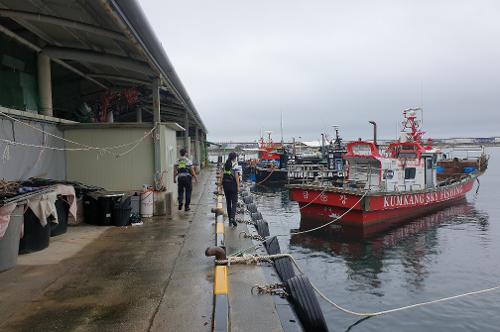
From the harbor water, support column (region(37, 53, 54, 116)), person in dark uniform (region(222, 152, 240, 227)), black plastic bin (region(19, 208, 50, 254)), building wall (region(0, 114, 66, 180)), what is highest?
support column (region(37, 53, 54, 116))

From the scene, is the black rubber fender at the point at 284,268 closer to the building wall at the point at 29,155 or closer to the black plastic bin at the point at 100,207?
the black plastic bin at the point at 100,207

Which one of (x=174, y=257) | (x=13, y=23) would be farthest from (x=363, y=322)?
(x=13, y=23)

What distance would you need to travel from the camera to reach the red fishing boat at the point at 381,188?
656 inches

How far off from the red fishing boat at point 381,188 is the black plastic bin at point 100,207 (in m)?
9.72

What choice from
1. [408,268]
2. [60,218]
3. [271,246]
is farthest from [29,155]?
[408,268]

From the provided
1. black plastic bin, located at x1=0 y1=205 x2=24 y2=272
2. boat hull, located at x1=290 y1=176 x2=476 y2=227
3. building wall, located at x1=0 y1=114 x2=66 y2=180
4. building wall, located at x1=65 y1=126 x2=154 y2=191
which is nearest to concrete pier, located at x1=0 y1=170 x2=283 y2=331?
black plastic bin, located at x1=0 y1=205 x2=24 y2=272

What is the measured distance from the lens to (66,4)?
22.6 ft

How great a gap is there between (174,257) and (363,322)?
3.67m

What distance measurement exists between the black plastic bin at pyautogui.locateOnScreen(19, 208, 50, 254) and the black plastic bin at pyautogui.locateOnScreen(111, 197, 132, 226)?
229cm

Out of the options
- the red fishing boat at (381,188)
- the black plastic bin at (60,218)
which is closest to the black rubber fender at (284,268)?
the black plastic bin at (60,218)

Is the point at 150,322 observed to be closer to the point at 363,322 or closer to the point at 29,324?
the point at 29,324

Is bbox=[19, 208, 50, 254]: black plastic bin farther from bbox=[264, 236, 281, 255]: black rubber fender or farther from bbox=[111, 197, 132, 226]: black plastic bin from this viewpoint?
bbox=[264, 236, 281, 255]: black rubber fender

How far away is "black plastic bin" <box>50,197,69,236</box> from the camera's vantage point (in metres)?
8.07

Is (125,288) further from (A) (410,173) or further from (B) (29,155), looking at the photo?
(A) (410,173)
